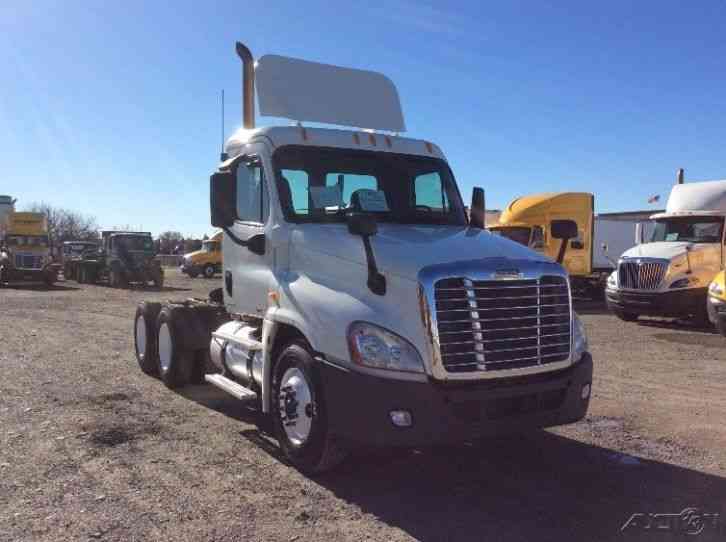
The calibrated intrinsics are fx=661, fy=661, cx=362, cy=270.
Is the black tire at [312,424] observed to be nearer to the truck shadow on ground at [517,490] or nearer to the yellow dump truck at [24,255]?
the truck shadow on ground at [517,490]

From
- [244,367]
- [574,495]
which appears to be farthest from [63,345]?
[574,495]

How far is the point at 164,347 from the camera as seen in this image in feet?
26.8

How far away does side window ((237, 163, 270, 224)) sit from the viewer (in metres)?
5.84

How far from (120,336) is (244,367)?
7.55 m

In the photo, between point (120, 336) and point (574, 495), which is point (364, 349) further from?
point (120, 336)

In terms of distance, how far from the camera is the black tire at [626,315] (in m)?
15.2

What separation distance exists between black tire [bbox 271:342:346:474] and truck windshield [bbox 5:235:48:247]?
94.8 feet

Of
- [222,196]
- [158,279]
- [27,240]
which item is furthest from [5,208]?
[222,196]

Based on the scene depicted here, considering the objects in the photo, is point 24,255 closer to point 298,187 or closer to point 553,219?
point 553,219

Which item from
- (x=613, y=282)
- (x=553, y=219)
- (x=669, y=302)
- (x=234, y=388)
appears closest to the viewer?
(x=234, y=388)

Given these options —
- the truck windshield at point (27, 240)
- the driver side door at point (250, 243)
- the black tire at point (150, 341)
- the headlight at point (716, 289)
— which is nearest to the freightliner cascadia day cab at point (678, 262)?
the headlight at point (716, 289)

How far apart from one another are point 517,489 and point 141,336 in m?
5.93

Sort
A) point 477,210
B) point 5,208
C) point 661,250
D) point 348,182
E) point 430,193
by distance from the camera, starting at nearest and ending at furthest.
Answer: point 348,182 → point 430,193 → point 477,210 → point 661,250 → point 5,208

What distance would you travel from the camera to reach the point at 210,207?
5.98 meters
